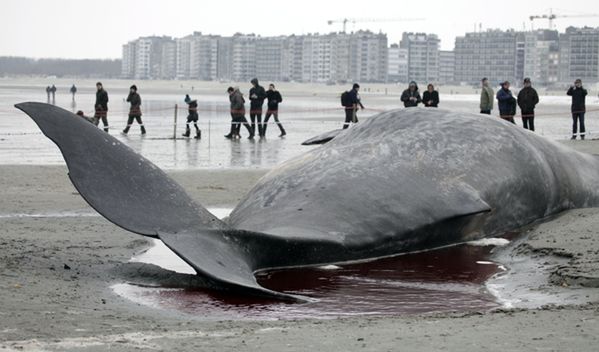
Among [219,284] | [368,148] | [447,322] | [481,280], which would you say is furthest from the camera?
[368,148]

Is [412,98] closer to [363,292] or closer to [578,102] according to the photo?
[578,102]

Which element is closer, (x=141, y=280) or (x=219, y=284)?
(x=219, y=284)

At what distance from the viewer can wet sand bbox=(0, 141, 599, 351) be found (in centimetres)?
576

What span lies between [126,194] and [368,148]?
2.83m

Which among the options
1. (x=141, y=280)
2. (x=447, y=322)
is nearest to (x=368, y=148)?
(x=141, y=280)

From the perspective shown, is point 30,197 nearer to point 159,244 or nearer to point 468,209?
point 159,244

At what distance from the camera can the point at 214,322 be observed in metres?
6.58

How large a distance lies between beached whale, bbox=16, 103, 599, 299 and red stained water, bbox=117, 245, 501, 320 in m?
0.14

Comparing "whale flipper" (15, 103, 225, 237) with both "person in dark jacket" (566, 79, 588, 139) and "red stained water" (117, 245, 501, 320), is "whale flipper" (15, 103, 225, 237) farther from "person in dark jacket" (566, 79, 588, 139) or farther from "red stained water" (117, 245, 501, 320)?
"person in dark jacket" (566, 79, 588, 139)

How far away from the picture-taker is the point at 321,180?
9.34m

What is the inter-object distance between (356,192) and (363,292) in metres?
1.39

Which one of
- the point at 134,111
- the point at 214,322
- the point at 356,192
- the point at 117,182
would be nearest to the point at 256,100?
the point at 134,111

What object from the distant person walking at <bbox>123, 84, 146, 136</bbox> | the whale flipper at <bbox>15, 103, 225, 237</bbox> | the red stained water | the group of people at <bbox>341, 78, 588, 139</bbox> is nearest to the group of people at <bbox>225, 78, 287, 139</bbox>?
the distant person walking at <bbox>123, 84, 146, 136</bbox>

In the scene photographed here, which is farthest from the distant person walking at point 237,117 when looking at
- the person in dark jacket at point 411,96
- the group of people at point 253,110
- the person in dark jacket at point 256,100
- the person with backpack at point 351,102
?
the person in dark jacket at point 411,96
